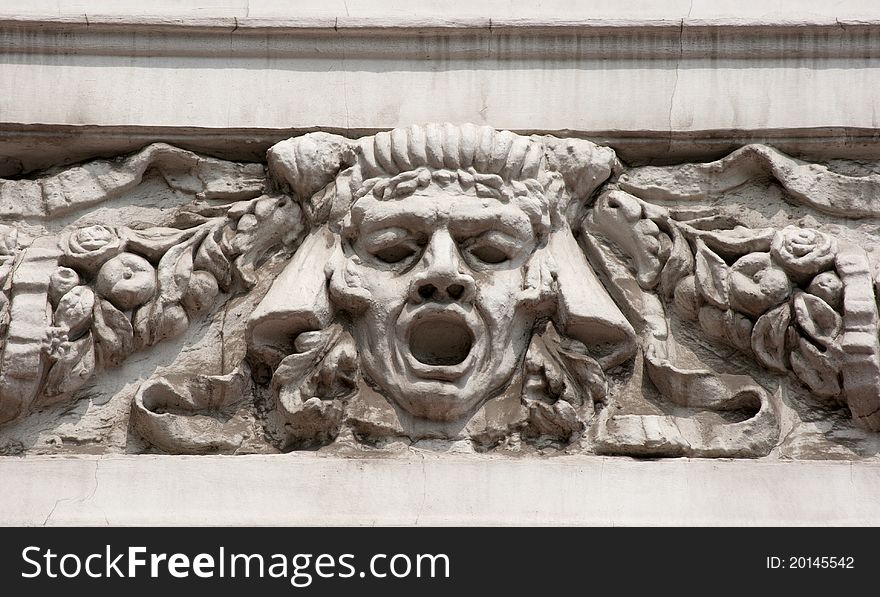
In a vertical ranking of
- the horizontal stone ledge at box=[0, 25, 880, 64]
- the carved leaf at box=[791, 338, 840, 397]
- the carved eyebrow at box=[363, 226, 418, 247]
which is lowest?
the carved leaf at box=[791, 338, 840, 397]

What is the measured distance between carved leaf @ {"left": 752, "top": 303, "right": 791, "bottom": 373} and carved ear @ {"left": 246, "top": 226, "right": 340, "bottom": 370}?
3.55 feet

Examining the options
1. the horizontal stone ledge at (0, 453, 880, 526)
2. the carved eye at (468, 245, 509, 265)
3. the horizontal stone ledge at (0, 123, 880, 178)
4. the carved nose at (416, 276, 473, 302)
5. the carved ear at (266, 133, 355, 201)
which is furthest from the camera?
the horizontal stone ledge at (0, 123, 880, 178)

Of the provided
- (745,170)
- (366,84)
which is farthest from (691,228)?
(366,84)

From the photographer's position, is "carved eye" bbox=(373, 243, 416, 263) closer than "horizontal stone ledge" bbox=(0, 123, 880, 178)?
Yes

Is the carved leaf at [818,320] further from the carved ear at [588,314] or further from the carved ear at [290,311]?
the carved ear at [290,311]

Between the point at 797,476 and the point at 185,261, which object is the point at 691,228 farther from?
the point at 185,261

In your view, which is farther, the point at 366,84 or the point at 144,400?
the point at 366,84

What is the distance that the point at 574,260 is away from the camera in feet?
14.5

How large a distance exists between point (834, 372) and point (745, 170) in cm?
65

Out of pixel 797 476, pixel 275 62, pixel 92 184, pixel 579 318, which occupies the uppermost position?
pixel 275 62

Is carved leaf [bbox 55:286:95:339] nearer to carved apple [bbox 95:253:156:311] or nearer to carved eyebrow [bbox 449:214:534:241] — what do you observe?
carved apple [bbox 95:253:156:311]

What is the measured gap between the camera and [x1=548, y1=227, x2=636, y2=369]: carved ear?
428 cm

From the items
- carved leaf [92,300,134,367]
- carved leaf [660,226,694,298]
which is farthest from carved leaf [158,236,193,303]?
carved leaf [660,226,694,298]

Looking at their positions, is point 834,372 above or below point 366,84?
below
